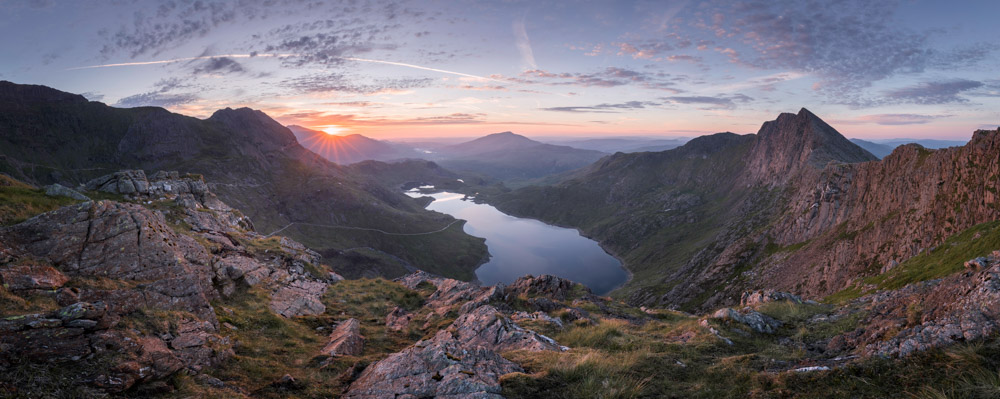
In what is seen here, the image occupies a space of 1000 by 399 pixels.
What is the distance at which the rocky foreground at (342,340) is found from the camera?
9547mm

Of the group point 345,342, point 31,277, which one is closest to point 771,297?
point 345,342

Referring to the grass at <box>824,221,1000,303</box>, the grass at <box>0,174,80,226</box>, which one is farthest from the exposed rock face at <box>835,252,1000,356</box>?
the grass at <box>0,174,80,226</box>

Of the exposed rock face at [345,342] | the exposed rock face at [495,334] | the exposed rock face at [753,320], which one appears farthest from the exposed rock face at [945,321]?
the exposed rock face at [345,342]

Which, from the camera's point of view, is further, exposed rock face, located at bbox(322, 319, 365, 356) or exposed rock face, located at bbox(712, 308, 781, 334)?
exposed rock face, located at bbox(712, 308, 781, 334)

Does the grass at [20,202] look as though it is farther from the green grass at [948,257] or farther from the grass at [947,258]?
the green grass at [948,257]

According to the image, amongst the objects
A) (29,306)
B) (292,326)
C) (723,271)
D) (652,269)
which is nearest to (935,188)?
(723,271)

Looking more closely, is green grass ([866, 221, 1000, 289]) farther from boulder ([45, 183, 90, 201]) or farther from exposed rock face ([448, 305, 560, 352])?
boulder ([45, 183, 90, 201])

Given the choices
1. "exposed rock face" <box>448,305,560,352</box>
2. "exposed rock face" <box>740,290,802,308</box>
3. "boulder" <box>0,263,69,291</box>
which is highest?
"boulder" <box>0,263,69,291</box>

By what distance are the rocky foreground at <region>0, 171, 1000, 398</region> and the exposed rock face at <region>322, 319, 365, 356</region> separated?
10 centimetres

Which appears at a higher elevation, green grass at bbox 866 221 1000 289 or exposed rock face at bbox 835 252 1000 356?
exposed rock face at bbox 835 252 1000 356

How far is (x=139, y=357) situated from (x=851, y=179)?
132128 millimetres

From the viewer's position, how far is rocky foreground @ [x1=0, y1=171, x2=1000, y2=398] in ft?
31.3

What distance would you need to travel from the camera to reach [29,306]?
12039mm

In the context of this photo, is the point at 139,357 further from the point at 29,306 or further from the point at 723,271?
the point at 723,271
